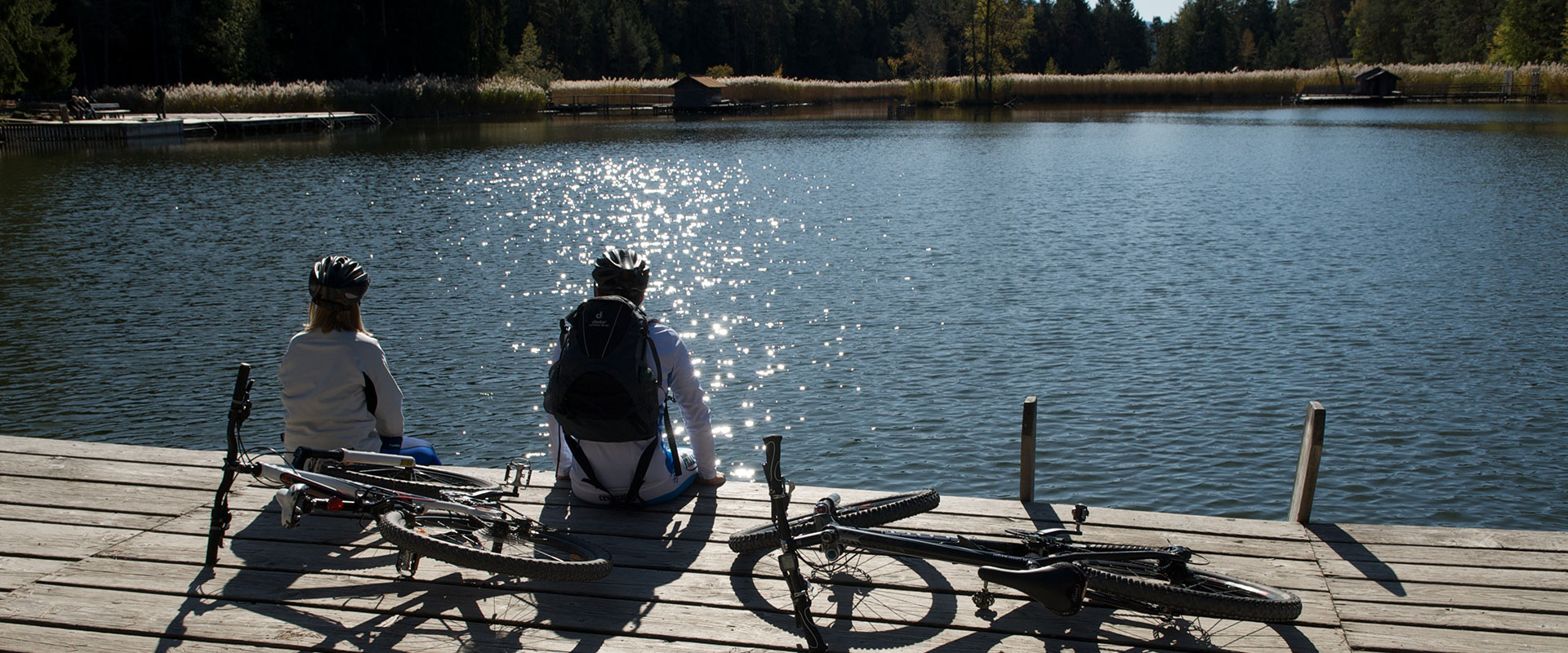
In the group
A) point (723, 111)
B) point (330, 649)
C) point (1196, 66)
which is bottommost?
point (330, 649)

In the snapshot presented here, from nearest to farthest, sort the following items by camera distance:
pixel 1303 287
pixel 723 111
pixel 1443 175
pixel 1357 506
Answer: pixel 1357 506 → pixel 1303 287 → pixel 1443 175 → pixel 723 111

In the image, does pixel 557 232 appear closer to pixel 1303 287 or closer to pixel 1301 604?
pixel 1303 287

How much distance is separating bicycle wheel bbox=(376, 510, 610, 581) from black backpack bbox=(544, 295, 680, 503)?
1.87ft

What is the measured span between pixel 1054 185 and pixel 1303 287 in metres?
16.6

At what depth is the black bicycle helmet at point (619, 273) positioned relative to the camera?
5090 millimetres

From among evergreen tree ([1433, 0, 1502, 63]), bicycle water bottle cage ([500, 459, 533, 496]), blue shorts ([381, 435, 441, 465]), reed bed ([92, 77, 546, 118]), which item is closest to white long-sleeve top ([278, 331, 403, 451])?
blue shorts ([381, 435, 441, 465])

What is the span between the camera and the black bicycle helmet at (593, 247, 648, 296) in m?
5.09

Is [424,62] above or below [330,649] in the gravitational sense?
above

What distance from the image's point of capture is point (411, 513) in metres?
4.61

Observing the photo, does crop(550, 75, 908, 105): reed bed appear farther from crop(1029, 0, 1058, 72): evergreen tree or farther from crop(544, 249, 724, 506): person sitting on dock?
crop(544, 249, 724, 506): person sitting on dock

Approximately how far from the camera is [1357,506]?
9633 mm

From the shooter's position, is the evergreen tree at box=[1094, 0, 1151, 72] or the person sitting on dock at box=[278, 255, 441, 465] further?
the evergreen tree at box=[1094, 0, 1151, 72]

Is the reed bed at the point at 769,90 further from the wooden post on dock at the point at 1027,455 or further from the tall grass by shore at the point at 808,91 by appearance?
the wooden post on dock at the point at 1027,455

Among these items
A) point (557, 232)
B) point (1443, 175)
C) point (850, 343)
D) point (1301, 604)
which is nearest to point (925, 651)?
point (1301, 604)
